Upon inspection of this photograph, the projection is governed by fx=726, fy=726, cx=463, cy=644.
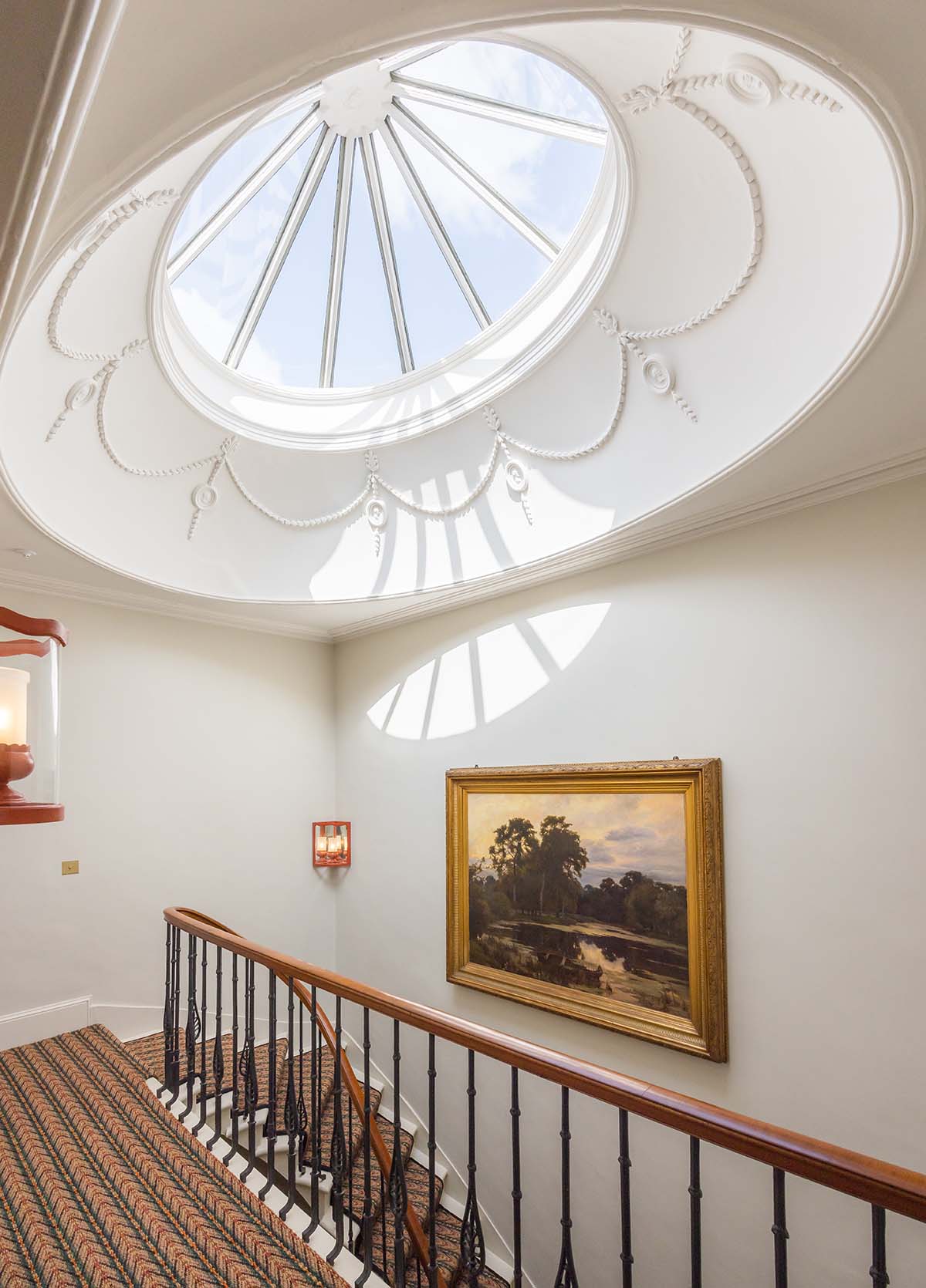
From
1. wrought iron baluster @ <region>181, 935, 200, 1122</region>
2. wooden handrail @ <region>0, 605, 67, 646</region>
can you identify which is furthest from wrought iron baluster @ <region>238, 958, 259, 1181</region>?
wooden handrail @ <region>0, 605, 67, 646</region>

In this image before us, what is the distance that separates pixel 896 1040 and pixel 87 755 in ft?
16.5

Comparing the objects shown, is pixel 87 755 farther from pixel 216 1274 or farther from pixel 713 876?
pixel 713 876

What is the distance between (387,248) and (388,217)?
17cm

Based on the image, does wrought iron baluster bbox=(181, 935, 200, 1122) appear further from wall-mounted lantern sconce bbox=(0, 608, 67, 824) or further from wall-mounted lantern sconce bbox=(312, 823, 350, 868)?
wall-mounted lantern sconce bbox=(312, 823, 350, 868)

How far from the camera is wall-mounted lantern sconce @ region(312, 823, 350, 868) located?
6312 mm

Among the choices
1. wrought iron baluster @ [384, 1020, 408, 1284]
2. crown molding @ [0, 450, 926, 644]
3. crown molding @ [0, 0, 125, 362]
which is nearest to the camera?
crown molding @ [0, 0, 125, 362]

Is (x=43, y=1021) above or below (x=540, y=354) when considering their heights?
below

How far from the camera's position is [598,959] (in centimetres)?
442

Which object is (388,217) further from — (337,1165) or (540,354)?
(337,1165)

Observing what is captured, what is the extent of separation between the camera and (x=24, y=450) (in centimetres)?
378

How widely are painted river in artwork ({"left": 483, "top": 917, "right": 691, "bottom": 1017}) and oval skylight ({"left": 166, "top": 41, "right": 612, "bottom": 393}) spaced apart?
379 centimetres

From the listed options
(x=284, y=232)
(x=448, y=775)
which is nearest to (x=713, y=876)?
(x=448, y=775)

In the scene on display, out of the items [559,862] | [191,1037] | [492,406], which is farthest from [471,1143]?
[492,406]

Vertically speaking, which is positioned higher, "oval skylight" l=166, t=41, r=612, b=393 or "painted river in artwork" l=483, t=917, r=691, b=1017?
"oval skylight" l=166, t=41, r=612, b=393
